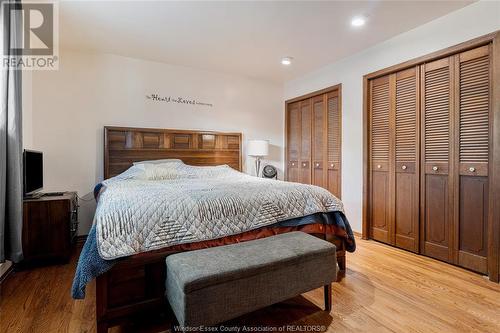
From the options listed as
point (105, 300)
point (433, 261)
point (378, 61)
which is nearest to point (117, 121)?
point (105, 300)

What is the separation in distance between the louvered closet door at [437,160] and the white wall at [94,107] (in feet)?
9.20

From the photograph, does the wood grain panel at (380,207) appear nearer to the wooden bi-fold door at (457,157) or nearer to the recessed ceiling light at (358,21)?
the wooden bi-fold door at (457,157)

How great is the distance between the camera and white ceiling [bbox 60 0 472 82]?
2.39 m

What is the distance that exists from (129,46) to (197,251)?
2866mm

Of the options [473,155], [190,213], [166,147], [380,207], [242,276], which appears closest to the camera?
[242,276]

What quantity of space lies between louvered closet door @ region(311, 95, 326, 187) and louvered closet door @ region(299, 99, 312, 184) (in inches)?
3.7

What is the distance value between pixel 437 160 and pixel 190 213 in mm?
2551

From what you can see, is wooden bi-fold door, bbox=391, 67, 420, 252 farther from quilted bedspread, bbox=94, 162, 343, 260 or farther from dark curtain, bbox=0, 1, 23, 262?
dark curtain, bbox=0, 1, 23, 262

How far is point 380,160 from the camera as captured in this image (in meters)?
3.22

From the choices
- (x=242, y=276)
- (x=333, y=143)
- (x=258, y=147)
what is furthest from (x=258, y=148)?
(x=242, y=276)

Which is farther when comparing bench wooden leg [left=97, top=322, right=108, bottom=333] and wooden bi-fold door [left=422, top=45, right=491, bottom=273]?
wooden bi-fold door [left=422, top=45, right=491, bottom=273]

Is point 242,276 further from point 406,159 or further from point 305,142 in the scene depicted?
point 305,142

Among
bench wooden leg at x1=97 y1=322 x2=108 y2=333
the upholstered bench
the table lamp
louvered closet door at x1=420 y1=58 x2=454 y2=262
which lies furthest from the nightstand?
louvered closet door at x1=420 y1=58 x2=454 y2=262

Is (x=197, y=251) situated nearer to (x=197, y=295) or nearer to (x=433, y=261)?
(x=197, y=295)
